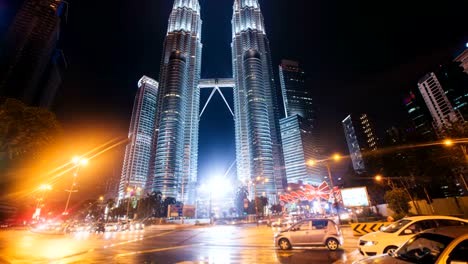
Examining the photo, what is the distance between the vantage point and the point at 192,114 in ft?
520

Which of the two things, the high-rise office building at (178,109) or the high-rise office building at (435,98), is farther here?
the high-rise office building at (178,109)

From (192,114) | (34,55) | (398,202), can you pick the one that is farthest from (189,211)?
(192,114)

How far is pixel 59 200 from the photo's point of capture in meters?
87.4

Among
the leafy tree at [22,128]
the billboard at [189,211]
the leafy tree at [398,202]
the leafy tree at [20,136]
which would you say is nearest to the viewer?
the leafy tree at [22,128]

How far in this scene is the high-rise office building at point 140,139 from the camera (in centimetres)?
15575

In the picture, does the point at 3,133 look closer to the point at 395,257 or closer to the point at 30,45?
the point at 395,257

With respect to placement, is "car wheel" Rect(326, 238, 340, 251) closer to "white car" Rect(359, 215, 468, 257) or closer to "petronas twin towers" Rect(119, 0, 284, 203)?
"white car" Rect(359, 215, 468, 257)

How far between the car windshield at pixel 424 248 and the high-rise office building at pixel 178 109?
125 meters

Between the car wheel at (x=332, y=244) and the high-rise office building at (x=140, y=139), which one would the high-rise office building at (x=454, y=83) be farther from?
the high-rise office building at (x=140, y=139)

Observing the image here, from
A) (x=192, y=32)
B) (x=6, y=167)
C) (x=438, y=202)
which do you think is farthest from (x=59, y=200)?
(x=192, y=32)

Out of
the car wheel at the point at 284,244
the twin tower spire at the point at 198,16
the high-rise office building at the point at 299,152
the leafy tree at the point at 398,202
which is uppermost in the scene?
the twin tower spire at the point at 198,16

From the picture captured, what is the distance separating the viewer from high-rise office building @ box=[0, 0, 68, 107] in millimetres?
79812

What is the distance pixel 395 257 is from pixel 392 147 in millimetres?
34995

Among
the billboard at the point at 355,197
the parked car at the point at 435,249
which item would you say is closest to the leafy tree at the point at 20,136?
the parked car at the point at 435,249
